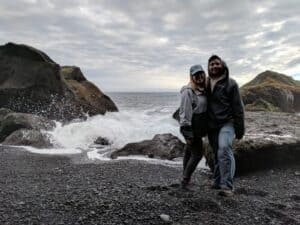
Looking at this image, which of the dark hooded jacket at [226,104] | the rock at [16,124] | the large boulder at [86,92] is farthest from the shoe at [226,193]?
the large boulder at [86,92]

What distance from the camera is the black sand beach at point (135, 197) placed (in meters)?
5.98

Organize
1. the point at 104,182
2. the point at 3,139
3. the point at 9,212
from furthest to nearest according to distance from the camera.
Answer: the point at 3,139, the point at 104,182, the point at 9,212

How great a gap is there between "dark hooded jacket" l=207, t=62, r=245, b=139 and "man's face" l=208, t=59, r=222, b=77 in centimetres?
12

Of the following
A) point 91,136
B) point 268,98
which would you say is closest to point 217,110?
point 91,136

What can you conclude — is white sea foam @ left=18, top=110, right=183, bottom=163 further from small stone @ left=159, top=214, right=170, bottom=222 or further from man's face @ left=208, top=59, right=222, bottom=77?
small stone @ left=159, top=214, right=170, bottom=222

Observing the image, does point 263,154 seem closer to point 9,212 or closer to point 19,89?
point 9,212

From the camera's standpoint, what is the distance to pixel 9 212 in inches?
240

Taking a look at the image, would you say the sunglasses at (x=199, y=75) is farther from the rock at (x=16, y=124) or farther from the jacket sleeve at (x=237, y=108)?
the rock at (x=16, y=124)

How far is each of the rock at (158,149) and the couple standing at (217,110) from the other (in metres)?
6.18

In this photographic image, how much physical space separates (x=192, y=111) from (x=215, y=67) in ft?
3.00

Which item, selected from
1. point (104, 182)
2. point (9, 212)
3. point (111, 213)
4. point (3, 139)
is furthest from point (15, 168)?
point (3, 139)

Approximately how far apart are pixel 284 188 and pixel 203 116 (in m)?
3.11

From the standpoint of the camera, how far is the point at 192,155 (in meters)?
7.42

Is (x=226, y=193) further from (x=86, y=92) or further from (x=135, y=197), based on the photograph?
(x=86, y=92)
